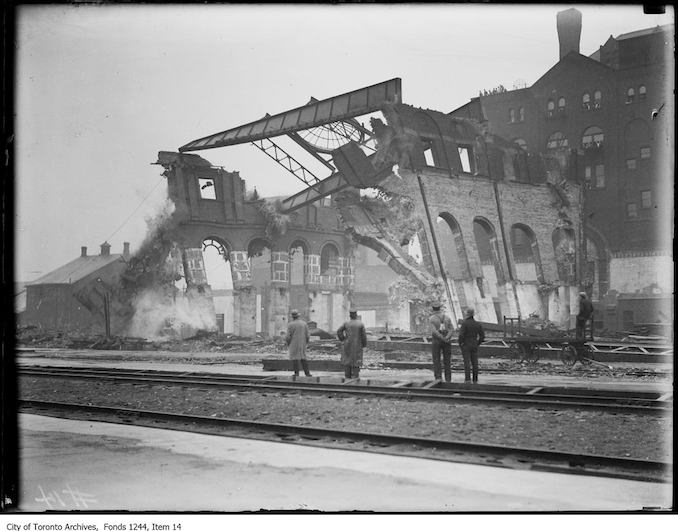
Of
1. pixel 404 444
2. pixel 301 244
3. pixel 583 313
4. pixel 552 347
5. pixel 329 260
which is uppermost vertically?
pixel 301 244

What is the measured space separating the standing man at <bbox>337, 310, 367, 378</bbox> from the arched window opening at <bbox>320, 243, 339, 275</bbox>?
1401 centimetres

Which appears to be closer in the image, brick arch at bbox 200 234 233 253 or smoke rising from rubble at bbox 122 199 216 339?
smoke rising from rubble at bbox 122 199 216 339

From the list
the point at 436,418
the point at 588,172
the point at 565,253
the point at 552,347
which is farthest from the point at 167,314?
the point at 588,172

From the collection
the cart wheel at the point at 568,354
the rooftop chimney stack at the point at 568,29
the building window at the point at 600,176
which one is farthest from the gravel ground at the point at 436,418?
the building window at the point at 600,176

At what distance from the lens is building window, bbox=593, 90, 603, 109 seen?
2538cm

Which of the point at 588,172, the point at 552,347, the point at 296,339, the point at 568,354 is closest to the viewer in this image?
the point at 296,339

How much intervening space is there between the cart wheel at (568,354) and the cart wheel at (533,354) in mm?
724

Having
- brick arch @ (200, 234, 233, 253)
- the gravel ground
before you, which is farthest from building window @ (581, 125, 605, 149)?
the gravel ground

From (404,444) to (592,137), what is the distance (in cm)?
2235

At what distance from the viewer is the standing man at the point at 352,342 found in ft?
38.2

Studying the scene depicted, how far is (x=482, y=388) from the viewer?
35.1ft

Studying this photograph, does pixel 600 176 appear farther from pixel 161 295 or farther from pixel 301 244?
pixel 161 295

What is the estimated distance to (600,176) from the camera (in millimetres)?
25375

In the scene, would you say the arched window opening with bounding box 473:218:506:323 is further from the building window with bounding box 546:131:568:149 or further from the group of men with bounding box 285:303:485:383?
the group of men with bounding box 285:303:485:383
